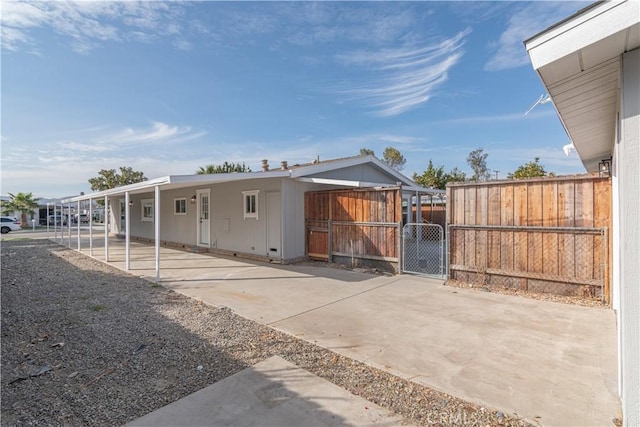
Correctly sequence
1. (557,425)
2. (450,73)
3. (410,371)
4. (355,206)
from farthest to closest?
(450,73), (355,206), (410,371), (557,425)

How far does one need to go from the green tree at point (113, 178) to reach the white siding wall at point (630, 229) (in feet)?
148

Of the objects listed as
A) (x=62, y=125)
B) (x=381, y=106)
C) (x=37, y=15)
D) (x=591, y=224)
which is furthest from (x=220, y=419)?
(x=381, y=106)

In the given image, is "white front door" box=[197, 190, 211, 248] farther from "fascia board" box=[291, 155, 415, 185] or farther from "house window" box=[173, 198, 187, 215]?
"fascia board" box=[291, 155, 415, 185]

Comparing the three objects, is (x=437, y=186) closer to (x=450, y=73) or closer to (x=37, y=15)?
(x=450, y=73)

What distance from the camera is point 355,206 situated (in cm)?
906

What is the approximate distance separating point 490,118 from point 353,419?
19804 mm

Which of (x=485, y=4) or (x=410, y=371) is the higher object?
(x=485, y=4)

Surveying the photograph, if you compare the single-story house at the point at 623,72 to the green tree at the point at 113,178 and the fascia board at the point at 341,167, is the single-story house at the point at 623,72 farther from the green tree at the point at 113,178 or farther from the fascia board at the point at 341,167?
the green tree at the point at 113,178

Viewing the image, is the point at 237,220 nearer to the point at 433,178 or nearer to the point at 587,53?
the point at 587,53

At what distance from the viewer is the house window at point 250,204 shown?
1044 centimetres

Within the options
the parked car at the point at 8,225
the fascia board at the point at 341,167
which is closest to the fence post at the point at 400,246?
the fascia board at the point at 341,167

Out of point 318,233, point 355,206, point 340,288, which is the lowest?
point 340,288

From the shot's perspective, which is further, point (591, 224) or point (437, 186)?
point (437, 186)

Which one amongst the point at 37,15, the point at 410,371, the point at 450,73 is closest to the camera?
the point at 410,371
